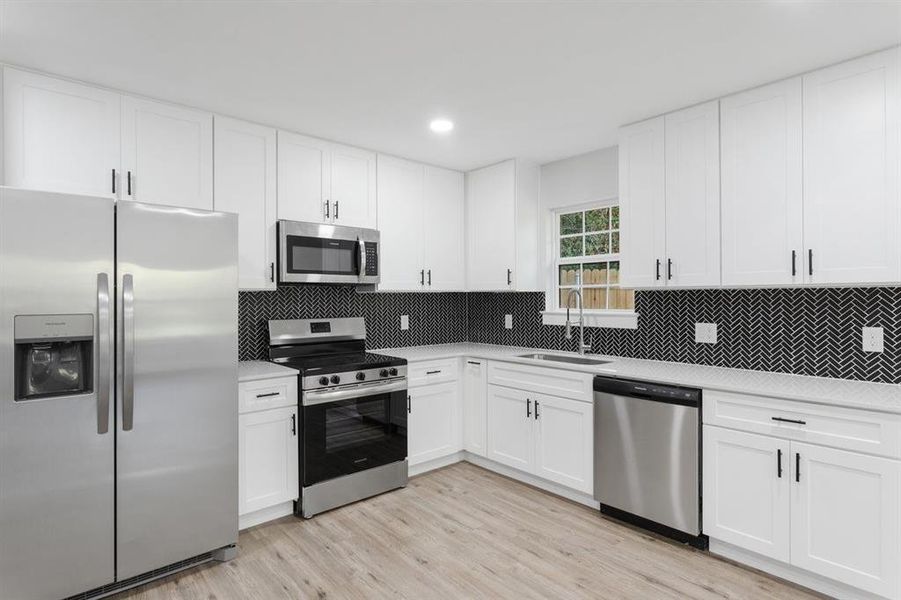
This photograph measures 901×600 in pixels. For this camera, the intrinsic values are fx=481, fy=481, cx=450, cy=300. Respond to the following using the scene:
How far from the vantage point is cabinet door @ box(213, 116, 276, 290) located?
3.05 metres

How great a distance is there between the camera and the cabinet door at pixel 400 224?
153 inches

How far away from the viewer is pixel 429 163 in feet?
13.7

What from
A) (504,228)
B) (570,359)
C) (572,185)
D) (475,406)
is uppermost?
(572,185)

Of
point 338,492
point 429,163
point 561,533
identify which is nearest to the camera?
point 561,533

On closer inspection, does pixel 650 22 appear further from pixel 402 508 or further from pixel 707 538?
pixel 402 508

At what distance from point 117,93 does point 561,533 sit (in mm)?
3571

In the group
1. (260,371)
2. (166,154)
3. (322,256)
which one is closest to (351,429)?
(260,371)

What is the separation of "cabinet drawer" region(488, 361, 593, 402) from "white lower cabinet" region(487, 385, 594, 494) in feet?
0.14

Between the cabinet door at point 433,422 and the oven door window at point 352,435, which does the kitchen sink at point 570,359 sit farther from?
the oven door window at point 352,435

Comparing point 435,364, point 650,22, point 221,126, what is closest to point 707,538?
point 435,364

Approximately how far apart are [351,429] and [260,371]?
72cm

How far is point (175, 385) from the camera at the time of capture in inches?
94.4

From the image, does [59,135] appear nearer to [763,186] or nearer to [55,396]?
[55,396]

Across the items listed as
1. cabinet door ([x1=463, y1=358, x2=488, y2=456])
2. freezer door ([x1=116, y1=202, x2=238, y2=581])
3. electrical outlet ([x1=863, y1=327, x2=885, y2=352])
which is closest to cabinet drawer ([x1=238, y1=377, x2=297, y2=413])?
freezer door ([x1=116, y1=202, x2=238, y2=581])
